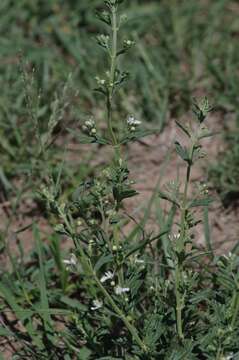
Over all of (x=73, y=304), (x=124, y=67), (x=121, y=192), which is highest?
(x=124, y=67)

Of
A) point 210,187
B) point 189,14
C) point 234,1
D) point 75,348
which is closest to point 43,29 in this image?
point 189,14

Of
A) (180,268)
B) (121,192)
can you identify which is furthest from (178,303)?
A: (121,192)

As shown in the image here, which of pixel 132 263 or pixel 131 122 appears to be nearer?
pixel 131 122

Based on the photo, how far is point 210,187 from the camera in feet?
12.0

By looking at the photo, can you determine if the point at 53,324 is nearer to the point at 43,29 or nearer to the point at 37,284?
the point at 37,284

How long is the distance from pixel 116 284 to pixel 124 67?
6.98ft

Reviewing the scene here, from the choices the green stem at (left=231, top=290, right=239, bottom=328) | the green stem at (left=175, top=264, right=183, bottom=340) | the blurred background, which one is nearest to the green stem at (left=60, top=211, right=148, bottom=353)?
the green stem at (left=175, top=264, right=183, bottom=340)

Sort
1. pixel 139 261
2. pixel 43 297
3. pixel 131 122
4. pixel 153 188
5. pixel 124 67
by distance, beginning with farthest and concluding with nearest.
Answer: pixel 124 67 < pixel 153 188 < pixel 43 297 < pixel 139 261 < pixel 131 122

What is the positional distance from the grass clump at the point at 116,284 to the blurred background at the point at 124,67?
668 mm

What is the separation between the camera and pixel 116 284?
254 centimetres

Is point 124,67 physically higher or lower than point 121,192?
higher

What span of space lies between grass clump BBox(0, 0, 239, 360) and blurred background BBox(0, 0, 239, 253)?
0.67 metres

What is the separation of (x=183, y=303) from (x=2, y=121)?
1917mm

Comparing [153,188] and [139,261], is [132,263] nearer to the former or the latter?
[139,261]
